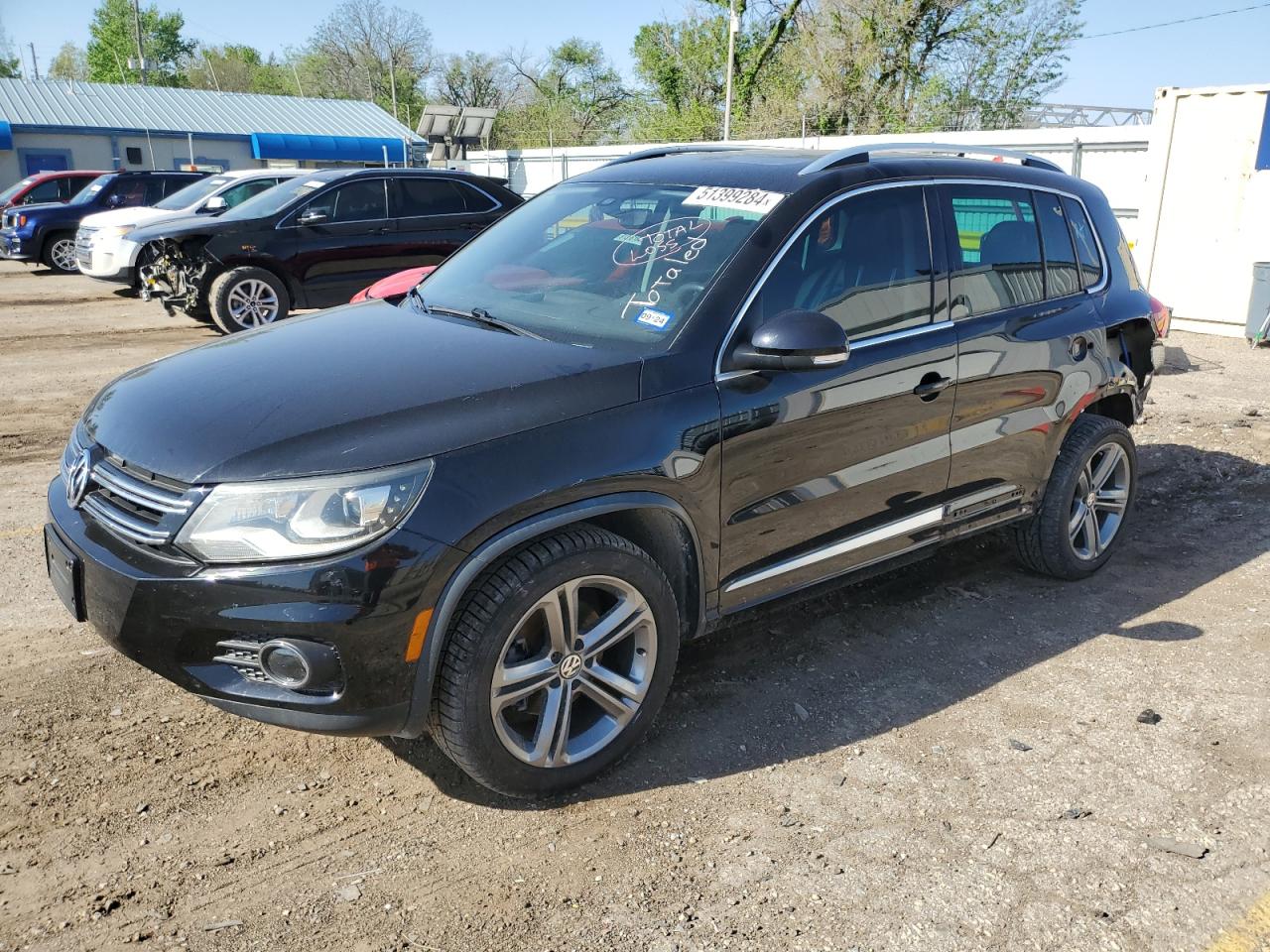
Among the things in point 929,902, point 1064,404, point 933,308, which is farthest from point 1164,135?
point 929,902

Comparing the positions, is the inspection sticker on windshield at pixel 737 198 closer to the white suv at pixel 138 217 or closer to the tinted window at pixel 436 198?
the tinted window at pixel 436 198

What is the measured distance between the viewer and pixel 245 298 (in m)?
11.0

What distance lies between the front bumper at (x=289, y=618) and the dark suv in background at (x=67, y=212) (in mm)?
18466

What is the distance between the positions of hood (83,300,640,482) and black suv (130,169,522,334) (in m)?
7.88

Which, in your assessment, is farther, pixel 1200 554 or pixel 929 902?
pixel 1200 554

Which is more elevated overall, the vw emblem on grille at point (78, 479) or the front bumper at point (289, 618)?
the vw emblem on grille at point (78, 479)

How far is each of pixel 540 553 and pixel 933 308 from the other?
1970mm

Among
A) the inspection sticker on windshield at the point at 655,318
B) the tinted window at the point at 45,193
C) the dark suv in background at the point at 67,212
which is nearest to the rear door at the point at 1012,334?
the inspection sticker on windshield at the point at 655,318

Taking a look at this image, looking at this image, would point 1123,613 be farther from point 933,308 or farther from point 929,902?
point 929,902

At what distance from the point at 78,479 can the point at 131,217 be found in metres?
13.4

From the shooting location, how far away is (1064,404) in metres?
4.66

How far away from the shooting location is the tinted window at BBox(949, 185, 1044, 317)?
4160 millimetres

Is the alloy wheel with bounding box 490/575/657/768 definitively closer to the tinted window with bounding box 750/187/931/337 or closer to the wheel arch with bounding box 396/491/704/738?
the wheel arch with bounding box 396/491/704/738

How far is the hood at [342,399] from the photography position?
2773mm
